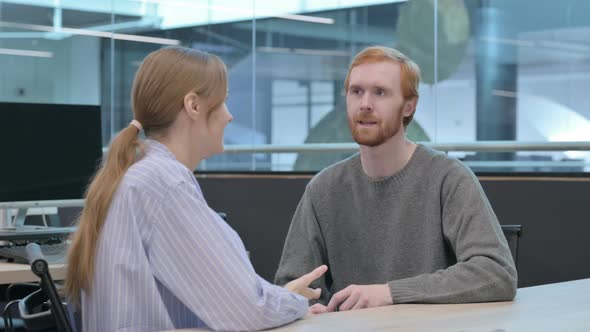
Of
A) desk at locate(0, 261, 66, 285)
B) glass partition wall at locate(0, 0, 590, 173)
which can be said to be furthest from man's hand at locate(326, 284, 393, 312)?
glass partition wall at locate(0, 0, 590, 173)

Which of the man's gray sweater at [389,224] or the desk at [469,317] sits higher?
the man's gray sweater at [389,224]

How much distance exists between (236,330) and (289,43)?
3.96 meters

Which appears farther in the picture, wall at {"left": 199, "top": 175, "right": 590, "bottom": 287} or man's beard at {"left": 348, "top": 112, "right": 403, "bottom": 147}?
wall at {"left": 199, "top": 175, "right": 590, "bottom": 287}

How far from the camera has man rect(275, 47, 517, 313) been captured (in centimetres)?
222

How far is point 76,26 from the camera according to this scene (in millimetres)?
6770

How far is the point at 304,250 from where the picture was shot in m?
2.28

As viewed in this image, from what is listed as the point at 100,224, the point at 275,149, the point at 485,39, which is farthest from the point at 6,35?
the point at 100,224

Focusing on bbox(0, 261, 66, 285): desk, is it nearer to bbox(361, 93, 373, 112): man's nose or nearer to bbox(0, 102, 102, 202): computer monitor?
bbox(0, 102, 102, 202): computer monitor

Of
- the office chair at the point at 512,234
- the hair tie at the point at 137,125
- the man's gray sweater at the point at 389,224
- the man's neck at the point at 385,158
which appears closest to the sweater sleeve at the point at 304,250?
the man's gray sweater at the point at 389,224

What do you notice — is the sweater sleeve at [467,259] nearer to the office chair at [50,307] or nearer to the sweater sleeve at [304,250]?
the sweater sleeve at [304,250]

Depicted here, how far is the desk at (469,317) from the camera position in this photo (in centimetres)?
164

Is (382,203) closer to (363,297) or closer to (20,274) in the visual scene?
(363,297)

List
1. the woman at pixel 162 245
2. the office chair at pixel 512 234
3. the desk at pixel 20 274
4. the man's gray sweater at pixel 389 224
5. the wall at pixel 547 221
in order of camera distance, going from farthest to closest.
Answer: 1. the wall at pixel 547 221
2. the desk at pixel 20 274
3. the office chair at pixel 512 234
4. the man's gray sweater at pixel 389 224
5. the woman at pixel 162 245

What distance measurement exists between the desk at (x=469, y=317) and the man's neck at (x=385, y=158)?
0.46m
